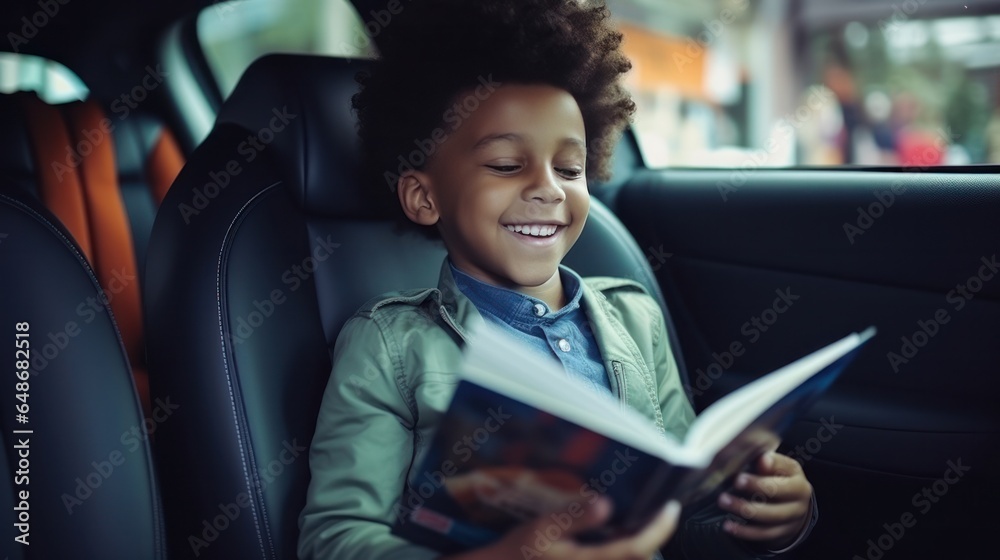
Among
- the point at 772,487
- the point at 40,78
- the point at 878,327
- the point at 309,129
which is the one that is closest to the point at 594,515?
the point at 772,487

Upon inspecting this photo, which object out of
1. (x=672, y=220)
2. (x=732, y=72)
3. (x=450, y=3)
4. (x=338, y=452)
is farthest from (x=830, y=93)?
(x=338, y=452)

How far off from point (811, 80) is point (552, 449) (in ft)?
20.9

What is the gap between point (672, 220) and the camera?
1.86 meters

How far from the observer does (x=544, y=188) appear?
1.15 meters

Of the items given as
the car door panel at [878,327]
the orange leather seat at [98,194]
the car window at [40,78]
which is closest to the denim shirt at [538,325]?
the car door panel at [878,327]

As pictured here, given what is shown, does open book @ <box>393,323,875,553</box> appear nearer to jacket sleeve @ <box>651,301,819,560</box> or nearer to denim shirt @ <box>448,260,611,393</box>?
jacket sleeve @ <box>651,301,819,560</box>

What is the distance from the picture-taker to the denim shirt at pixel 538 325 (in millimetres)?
1207

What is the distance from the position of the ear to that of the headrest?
81 mm

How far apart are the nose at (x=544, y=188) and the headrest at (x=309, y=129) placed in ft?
0.95

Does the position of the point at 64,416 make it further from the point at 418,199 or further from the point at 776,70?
the point at 776,70

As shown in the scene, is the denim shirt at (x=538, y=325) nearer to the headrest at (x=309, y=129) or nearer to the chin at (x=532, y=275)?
the chin at (x=532, y=275)

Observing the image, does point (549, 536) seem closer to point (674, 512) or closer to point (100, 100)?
point (674, 512)

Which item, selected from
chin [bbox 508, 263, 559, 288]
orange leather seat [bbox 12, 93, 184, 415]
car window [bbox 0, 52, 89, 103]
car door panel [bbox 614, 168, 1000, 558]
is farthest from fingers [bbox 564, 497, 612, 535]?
car window [bbox 0, 52, 89, 103]

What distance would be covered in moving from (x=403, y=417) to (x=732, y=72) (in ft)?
15.3
